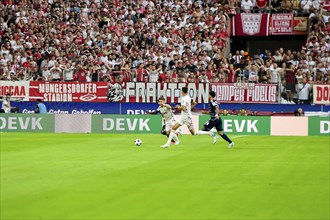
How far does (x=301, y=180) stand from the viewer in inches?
748

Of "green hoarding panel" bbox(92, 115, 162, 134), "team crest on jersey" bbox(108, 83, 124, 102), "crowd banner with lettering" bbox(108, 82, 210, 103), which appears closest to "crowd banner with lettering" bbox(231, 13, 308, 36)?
"crowd banner with lettering" bbox(108, 82, 210, 103)

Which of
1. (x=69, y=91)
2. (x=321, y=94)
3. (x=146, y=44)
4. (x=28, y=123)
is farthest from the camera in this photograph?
(x=146, y=44)

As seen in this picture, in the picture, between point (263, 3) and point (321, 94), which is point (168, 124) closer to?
point (321, 94)

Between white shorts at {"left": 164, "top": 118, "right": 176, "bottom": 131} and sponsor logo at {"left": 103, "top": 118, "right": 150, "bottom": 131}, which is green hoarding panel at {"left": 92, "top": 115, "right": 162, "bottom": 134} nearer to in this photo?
sponsor logo at {"left": 103, "top": 118, "right": 150, "bottom": 131}

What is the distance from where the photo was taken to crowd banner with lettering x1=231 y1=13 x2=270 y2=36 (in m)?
48.3

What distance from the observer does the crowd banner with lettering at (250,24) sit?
1903 inches

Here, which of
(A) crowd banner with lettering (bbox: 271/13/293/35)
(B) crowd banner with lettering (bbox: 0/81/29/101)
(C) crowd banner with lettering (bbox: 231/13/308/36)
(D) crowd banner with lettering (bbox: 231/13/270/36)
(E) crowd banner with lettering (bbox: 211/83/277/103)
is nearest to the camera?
(E) crowd banner with lettering (bbox: 211/83/277/103)

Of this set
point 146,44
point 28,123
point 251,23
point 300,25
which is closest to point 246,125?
point 146,44

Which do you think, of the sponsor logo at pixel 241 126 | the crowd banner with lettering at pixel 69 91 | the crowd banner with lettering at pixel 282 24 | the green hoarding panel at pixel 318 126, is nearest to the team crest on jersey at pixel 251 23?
the crowd banner with lettering at pixel 282 24

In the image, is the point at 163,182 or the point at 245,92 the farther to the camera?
the point at 245,92

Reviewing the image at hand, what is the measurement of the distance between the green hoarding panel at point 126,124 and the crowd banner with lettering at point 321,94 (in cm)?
793

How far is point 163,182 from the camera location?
726 inches

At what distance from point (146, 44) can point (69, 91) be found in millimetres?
5088

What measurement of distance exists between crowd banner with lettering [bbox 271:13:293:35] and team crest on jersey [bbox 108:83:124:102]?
1046 centimetres
